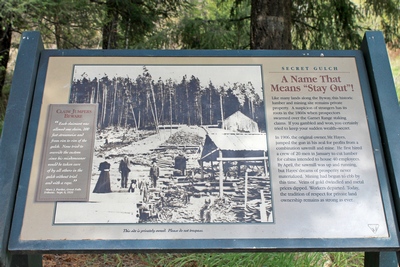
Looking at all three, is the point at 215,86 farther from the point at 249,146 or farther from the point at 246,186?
the point at 246,186

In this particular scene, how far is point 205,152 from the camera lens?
227 cm

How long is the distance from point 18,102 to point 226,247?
1409 mm

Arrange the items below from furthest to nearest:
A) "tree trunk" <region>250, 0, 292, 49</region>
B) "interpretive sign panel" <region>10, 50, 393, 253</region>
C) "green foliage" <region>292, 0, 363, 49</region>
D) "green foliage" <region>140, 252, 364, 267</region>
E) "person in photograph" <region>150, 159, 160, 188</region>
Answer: "green foliage" <region>292, 0, 363, 49</region>, "tree trunk" <region>250, 0, 292, 49</region>, "green foliage" <region>140, 252, 364, 267</region>, "person in photograph" <region>150, 159, 160, 188</region>, "interpretive sign panel" <region>10, 50, 393, 253</region>

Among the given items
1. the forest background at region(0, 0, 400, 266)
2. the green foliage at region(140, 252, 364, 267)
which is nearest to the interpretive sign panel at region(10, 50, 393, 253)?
the green foliage at region(140, 252, 364, 267)

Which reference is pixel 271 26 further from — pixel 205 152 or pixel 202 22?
pixel 205 152

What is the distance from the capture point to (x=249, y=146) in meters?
2.29

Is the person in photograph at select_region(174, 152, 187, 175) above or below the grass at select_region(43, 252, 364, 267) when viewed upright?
above

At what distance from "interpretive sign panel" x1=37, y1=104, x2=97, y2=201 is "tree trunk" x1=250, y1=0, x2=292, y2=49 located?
2.61 meters

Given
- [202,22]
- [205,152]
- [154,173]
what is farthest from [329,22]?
[154,173]

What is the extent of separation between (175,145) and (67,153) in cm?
60

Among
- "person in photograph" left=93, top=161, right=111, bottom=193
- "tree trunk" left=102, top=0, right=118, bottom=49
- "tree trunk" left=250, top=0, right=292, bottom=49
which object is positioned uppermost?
"tree trunk" left=102, top=0, right=118, bottom=49

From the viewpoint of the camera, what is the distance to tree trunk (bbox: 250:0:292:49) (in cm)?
442

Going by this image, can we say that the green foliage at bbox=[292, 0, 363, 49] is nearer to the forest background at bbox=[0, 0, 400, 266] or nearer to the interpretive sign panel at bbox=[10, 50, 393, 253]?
the forest background at bbox=[0, 0, 400, 266]

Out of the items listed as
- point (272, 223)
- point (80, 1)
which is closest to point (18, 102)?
point (272, 223)
